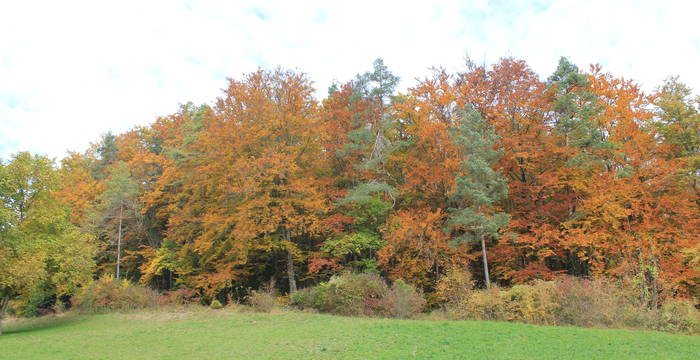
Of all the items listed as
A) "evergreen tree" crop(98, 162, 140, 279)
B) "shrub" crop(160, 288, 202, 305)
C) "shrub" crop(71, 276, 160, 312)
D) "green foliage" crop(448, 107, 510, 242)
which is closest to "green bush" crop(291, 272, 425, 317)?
"green foliage" crop(448, 107, 510, 242)

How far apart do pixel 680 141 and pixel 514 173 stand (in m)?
8.51

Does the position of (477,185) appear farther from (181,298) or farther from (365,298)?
(181,298)

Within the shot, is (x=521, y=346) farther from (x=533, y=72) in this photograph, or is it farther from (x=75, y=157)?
(x=75, y=157)

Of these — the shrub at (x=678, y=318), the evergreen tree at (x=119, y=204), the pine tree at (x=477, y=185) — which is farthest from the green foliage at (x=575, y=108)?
the evergreen tree at (x=119, y=204)

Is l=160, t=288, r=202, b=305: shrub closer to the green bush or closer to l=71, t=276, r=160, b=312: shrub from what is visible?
l=71, t=276, r=160, b=312: shrub

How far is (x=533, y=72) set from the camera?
24.8 metres

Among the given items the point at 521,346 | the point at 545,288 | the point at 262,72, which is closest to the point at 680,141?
the point at 545,288

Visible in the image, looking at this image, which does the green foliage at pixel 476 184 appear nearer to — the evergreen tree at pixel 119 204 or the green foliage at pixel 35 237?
the green foliage at pixel 35 237

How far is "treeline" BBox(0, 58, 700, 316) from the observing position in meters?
19.5

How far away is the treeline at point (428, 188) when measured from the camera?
19.5 meters

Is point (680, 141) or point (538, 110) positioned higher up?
point (538, 110)

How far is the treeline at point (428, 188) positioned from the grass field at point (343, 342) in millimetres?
5416

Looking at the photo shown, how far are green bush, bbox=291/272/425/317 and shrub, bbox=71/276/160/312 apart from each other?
11.4 metres

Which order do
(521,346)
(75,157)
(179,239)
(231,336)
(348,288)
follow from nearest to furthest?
1. (521,346)
2. (231,336)
3. (348,288)
4. (179,239)
5. (75,157)
